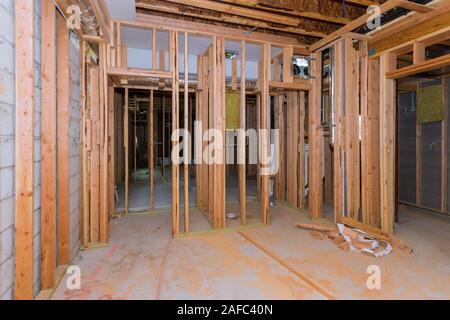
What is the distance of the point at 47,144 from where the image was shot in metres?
2.15

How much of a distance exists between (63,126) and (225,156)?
6.65 feet

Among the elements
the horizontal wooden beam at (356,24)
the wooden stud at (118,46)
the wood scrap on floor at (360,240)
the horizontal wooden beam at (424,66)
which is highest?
the horizontal wooden beam at (356,24)

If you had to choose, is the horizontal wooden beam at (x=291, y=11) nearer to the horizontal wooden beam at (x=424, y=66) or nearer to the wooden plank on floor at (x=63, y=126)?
the horizontal wooden beam at (x=424, y=66)

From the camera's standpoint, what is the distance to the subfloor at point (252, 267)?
2.15 meters

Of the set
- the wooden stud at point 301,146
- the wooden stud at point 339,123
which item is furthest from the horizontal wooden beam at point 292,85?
the wooden stud at point 301,146

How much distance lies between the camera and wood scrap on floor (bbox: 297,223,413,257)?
293 cm

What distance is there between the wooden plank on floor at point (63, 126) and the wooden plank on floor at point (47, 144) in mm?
303

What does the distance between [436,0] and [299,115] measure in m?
2.25

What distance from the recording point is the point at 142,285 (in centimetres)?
225

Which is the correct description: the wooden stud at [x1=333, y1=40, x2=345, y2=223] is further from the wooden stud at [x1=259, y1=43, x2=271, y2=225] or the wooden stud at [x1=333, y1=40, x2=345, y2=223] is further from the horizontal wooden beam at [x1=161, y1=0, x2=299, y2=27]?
the wooden stud at [x1=259, y1=43, x2=271, y2=225]

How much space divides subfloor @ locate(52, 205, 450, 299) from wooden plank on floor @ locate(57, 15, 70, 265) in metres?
0.49

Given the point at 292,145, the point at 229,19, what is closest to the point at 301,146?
the point at 292,145

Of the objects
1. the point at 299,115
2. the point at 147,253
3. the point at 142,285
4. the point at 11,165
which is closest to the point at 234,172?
the point at 299,115
